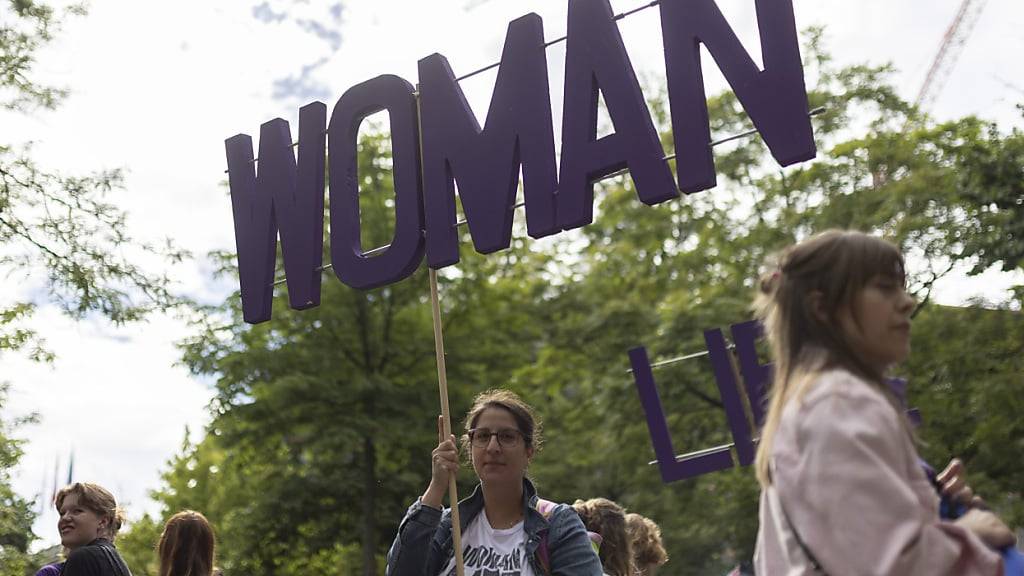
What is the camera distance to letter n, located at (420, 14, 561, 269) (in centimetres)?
615

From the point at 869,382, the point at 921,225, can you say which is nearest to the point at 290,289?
the point at 869,382

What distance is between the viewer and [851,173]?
19609 millimetres

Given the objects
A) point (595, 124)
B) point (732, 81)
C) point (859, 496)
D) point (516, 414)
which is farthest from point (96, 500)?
point (859, 496)

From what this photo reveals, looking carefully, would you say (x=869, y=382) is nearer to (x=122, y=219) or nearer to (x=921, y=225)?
(x=122, y=219)

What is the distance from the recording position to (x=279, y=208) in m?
7.07

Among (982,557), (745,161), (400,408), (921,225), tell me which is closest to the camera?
(982,557)

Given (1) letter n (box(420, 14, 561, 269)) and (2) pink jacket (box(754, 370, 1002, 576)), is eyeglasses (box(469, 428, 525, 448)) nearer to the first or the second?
(1) letter n (box(420, 14, 561, 269))

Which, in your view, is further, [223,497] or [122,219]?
[223,497]

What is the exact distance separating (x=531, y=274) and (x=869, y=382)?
70.2ft

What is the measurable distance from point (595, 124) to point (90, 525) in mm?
3060

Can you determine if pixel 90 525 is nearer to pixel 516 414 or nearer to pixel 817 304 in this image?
pixel 516 414

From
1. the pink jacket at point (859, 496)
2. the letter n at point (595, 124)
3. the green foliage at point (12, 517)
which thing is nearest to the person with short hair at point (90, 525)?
the letter n at point (595, 124)

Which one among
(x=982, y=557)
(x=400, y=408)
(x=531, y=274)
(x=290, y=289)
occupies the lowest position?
(x=982, y=557)

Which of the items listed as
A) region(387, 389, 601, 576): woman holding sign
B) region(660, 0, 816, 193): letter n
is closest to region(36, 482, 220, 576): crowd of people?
region(387, 389, 601, 576): woman holding sign
